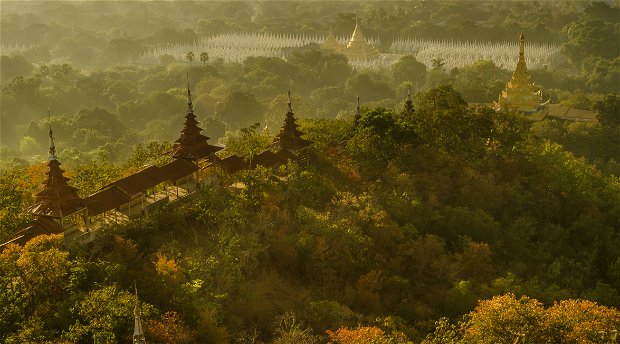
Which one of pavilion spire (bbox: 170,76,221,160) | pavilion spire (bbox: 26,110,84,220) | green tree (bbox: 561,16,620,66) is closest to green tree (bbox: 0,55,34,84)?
pavilion spire (bbox: 170,76,221,160)

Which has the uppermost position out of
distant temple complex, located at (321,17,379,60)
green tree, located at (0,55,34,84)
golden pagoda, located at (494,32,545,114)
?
golden pagoda, located at (494,32,545,114)

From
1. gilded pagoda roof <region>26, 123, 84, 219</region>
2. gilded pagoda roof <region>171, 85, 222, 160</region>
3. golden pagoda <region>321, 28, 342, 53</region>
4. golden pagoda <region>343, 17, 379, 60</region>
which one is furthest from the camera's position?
golden pagoda <region>321, 28, 342, 53</region>

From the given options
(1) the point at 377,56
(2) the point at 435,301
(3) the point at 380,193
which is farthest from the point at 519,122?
(1) the point at 377,56

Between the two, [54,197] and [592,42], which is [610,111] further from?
[54,197]

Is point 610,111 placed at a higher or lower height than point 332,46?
higher

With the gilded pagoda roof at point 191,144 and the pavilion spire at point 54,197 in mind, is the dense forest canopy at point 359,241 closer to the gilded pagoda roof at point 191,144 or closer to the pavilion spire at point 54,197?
the pavilion spire at point 54,197

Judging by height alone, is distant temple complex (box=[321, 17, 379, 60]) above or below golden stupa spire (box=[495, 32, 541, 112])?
below

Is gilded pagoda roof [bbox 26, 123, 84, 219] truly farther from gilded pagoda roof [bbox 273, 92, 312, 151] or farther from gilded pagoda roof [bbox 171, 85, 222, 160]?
gilded pagoda roof [bbox 273, 92, 312, 151]

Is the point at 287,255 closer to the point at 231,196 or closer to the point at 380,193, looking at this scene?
the point at 231,196

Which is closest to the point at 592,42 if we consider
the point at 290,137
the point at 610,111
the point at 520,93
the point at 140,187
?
the point at 610,111

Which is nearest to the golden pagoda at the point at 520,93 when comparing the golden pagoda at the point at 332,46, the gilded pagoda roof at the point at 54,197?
the gilded pagoda roof at the point at 54,197

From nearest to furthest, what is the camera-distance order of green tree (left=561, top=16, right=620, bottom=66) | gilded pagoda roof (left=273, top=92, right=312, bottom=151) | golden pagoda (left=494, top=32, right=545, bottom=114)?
gilded pagoda roof (left=273, top=92, right=312, bottom=151)
golden pagoda (left=494, top=32, right=545, bottom=114)
green tree (left=561, top=16, right=620, bottom=66)

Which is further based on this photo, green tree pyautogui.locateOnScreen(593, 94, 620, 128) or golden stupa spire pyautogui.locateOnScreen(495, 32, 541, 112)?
green tree pyautogui.locateOnScreen(593, 94, 620, 128)
